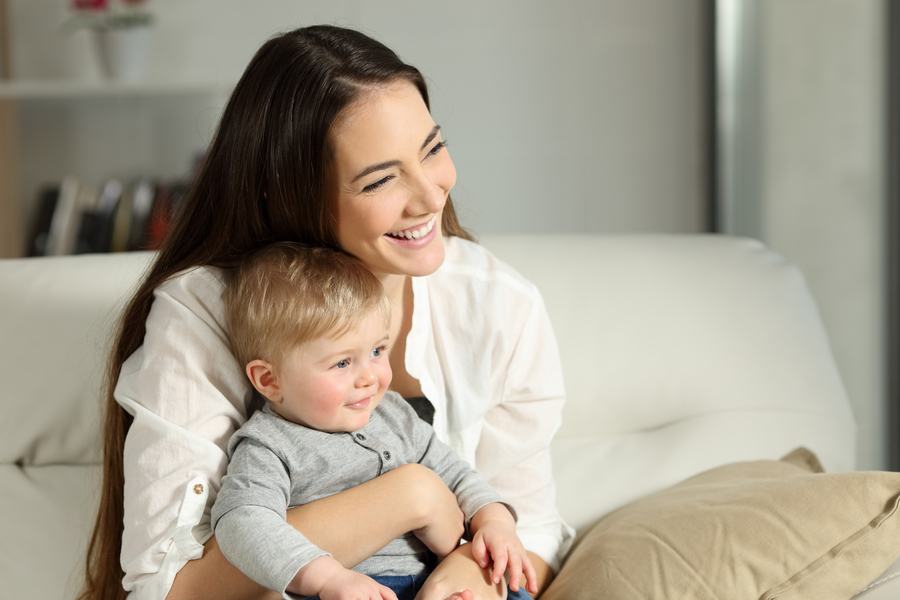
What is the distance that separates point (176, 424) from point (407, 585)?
14.5 inches

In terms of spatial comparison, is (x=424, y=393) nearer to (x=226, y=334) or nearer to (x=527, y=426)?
(x=527, y=426)

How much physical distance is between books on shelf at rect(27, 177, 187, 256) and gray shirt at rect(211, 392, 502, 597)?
2.03 m

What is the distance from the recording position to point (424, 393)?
1.24m

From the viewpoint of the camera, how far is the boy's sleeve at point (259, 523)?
0.90m

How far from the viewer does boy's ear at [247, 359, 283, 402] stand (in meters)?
1.05

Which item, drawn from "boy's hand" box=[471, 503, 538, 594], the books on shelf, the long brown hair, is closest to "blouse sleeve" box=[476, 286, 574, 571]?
"boy's hand" box=[471, 503, 538, 594]

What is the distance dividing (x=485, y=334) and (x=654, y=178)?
1847mm

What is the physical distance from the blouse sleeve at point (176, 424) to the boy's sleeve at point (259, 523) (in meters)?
0.06

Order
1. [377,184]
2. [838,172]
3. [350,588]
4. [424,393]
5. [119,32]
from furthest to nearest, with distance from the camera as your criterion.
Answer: [119,32], [838,172], [424,393], [377,184], [350,588]

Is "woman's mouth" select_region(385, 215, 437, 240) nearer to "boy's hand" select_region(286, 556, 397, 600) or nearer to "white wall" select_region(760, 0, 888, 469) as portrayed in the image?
"boy's hand" select_region(286, 556, 397, 600)

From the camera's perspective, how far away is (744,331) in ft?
5.23

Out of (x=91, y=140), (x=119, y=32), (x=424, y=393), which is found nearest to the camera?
(x=424, y=393)

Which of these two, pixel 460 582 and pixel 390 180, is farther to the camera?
pixel 390 180

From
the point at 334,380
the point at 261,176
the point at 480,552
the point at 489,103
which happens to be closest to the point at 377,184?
the point at 261,176
